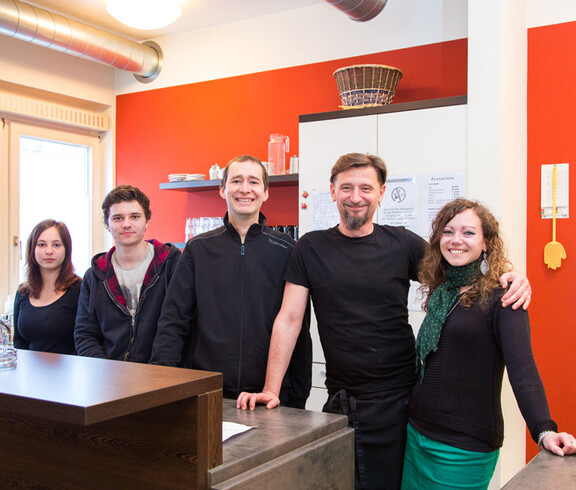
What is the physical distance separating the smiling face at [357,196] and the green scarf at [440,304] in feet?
1.11

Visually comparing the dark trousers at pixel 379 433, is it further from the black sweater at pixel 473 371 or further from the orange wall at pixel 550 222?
the orange wall at pixel 550 222

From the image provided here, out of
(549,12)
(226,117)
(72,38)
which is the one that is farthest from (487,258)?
(72,38)

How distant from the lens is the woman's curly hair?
1.77m

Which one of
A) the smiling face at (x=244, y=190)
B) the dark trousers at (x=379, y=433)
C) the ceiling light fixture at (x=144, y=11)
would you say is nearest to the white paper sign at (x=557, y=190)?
the dark trousers at (x=379, y=433)

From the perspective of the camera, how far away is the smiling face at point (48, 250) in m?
2.80

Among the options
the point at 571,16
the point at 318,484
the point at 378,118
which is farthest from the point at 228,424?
the point at 571,16

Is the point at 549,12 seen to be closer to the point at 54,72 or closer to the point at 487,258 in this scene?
the point at 487,258

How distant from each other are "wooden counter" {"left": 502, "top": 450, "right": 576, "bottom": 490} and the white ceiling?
361cm

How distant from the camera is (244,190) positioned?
2139 mm

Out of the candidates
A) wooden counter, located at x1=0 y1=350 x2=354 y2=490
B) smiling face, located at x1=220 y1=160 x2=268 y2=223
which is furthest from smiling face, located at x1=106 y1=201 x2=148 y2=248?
wooden counter, located at x1=0 y1=350 x2=354 y2=490

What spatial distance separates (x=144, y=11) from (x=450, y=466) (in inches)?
128

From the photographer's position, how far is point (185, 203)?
16.4ft

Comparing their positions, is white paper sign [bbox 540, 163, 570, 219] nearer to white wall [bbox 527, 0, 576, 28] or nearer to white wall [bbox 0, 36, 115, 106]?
white wall [bbox 527, 0, 576, 28]

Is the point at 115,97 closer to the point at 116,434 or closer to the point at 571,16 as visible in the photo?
the point at 571,16
